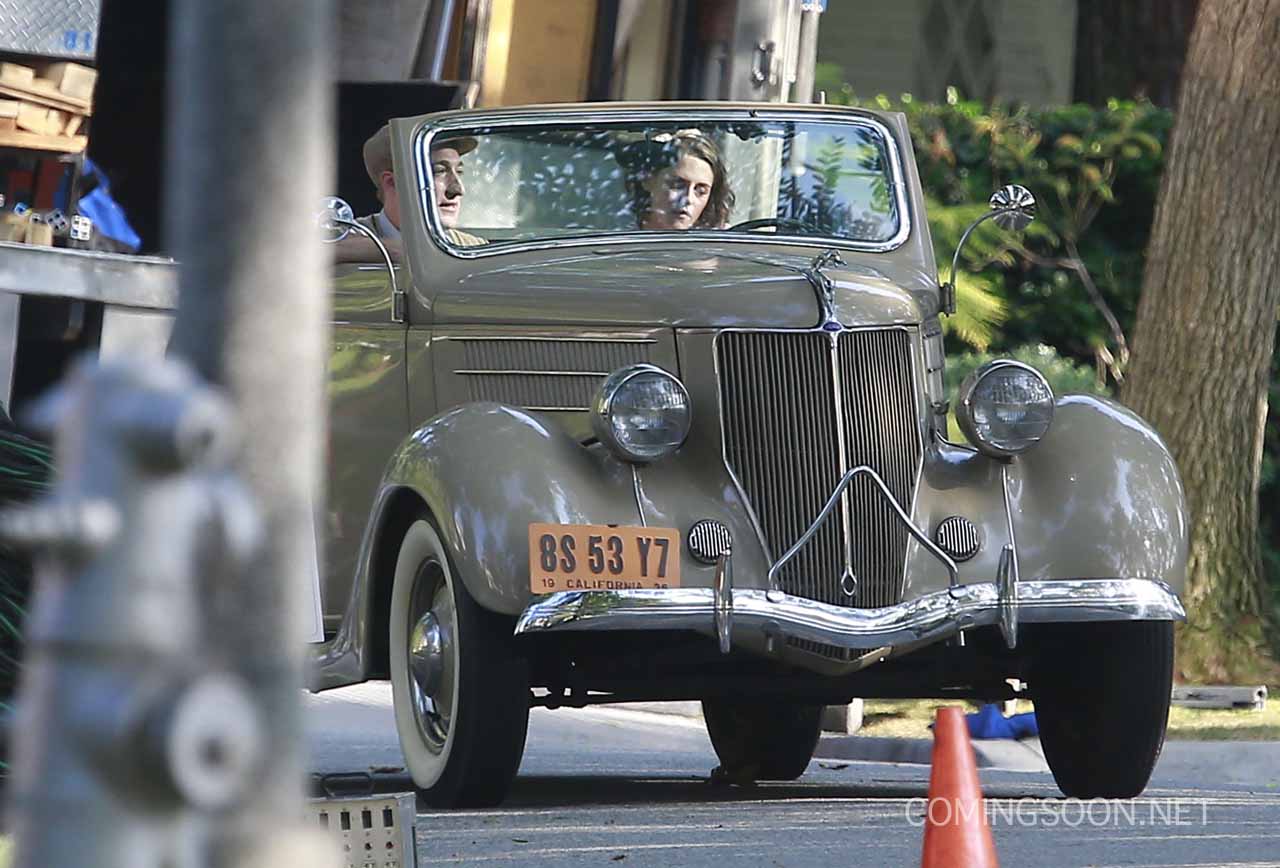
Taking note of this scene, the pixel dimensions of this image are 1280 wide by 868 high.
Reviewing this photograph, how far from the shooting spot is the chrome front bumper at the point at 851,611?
5641 millimetres

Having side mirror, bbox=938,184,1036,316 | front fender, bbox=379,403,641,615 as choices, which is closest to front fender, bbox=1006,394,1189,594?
side mirror, bbox=938,184,1036,316

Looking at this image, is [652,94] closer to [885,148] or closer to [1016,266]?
[1016,266]

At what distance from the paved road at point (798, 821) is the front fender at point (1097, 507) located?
64 cm

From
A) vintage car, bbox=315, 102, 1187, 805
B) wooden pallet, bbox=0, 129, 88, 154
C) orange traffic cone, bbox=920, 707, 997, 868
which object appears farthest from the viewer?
wooden pallet, bbox=0, 129, 88, 154

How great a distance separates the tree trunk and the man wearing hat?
14.5ft

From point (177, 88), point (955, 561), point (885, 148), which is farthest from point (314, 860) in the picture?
point (885, 148)

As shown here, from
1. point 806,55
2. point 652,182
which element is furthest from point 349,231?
point 806,55

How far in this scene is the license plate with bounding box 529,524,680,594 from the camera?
Answer: 575 cm

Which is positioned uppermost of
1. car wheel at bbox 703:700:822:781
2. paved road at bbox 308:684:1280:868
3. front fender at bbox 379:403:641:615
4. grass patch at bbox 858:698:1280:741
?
front fender at bbox 379:403:641:615

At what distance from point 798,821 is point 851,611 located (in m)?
0.53

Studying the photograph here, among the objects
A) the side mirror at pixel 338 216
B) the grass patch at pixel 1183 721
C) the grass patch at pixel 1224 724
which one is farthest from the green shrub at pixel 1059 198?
the side mirror at pixel 338 216

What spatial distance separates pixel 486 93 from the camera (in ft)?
41.7

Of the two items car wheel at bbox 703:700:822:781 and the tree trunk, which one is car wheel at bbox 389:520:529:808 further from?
the tree trunk

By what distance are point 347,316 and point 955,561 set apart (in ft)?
6.70
